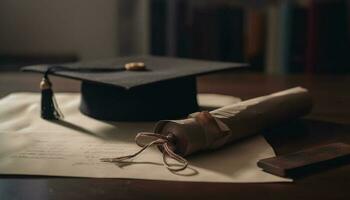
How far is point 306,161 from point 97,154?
24cm

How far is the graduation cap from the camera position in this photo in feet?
2.67

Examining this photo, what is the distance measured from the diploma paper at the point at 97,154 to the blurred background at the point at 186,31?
A: 108 centimetres

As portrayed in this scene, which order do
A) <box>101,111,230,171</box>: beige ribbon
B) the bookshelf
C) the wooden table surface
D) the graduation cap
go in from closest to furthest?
the wooden table surface
<box>101,111,230,171</box>: beige ribbon
the graduation cap
the bookshelf

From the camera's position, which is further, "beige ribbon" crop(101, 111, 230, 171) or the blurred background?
the blurred background

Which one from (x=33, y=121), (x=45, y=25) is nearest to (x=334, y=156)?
(x=33, y=121)

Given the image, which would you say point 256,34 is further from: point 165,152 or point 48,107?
point 165,152

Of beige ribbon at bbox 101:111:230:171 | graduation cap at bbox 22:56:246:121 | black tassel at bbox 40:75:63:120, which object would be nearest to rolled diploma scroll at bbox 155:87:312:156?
beige ribbon at bbox 101:111:230:171

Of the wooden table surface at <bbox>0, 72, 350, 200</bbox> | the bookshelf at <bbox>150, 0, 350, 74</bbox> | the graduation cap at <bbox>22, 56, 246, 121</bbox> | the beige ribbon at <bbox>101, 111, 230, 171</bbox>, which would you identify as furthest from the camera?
the bookshelf at <bbox>150, 0, 350, 74</bbox>

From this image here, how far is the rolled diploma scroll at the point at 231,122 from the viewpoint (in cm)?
63

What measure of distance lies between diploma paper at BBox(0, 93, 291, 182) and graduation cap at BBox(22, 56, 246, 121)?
0.8 inches

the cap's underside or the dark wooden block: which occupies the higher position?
the cap's underside

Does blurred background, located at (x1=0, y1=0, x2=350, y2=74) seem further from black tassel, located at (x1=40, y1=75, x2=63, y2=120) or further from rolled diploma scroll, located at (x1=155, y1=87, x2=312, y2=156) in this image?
rolled diploma scroll, located at (x1=155, y1=87, x2=312, y2=156)

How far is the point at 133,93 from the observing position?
2.69ft

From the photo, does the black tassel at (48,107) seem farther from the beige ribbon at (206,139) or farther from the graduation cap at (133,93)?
the beige ribbon at (206,139)
